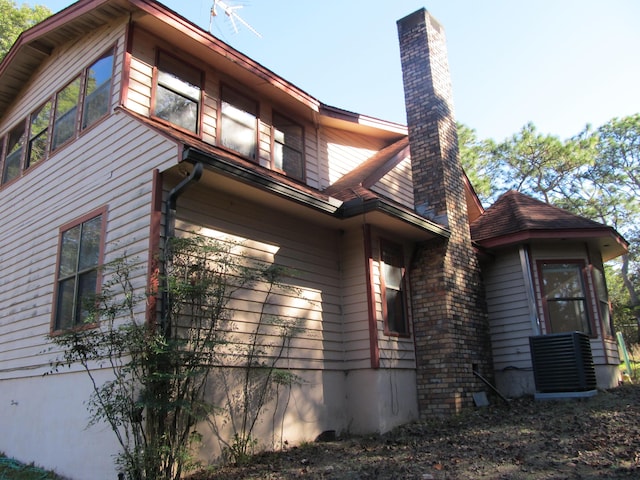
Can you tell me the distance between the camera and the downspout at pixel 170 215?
572 cm

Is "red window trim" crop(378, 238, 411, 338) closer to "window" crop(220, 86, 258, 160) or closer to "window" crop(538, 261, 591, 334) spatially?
"window" crop(220, 86, 258, 160)

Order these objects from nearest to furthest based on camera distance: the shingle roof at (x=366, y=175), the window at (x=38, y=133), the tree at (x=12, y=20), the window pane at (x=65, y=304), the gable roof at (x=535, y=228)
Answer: the window pane at (x=65, y=304) < the shingle roof at (x=366, y=175) < the window at (x=38, y=133) < the gable roof at (x=535, y=228) < the tree at (x=12, y=20)

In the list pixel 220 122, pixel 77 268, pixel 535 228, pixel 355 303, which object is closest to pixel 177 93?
pixel 220 122

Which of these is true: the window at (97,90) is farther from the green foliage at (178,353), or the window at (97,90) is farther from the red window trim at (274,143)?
the red window trim at (274,143)

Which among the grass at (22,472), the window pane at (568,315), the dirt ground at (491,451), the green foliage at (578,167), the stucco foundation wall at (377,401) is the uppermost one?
the green foliage at (578,167)

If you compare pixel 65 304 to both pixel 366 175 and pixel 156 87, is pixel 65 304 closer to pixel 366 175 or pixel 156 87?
pixel 156 87

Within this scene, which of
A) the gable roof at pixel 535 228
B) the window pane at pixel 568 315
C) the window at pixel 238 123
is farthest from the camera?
the window pane at pixel 568 315

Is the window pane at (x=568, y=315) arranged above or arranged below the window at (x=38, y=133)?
below

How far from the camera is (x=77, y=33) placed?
8812 mm

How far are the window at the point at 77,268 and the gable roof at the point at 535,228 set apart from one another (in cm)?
675

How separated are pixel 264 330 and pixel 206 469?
1877mm

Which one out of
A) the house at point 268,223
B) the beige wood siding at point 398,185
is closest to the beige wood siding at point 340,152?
the house at point 268,223

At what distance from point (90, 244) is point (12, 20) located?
1928cm

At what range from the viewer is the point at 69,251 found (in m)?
7.57
